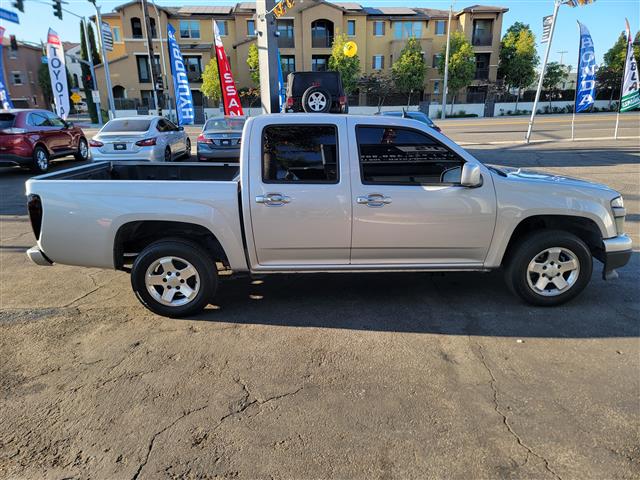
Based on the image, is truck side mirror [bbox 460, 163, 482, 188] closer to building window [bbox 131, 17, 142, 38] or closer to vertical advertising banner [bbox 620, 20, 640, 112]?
vertical advertising banner [bbox 620, 20, 640, 112]

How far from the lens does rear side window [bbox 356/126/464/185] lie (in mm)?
4070

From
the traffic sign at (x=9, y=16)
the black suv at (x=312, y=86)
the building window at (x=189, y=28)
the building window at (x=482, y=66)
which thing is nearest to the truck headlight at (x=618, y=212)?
the black suv at (x=312, y=86)

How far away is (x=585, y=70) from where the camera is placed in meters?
16.8

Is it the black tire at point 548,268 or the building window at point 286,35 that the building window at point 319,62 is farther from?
the black tire at point 548,268

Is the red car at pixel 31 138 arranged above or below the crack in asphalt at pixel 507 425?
above

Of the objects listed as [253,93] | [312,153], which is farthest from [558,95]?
[312,153]

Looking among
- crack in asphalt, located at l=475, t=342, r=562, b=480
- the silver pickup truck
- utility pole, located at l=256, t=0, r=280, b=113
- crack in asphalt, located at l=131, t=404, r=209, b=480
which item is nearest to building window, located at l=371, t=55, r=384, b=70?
utility pole, located at l=256, t=0, r=280, b=113

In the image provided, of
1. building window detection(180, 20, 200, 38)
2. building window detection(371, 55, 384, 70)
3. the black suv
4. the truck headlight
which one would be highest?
building window detection(180, 20, 200, 38)

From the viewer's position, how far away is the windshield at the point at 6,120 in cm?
1220

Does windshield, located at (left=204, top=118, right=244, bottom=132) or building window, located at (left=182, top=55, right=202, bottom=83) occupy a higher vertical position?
building window, located at (left=182, top=55, right=202, bottom=83)

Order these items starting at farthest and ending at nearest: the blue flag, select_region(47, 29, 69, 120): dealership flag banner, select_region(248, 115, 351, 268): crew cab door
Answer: select_region(47, 29, 69, 120): dealership flag banner → the blue flag → select_region(248, 115, 351, 268): crew cab door

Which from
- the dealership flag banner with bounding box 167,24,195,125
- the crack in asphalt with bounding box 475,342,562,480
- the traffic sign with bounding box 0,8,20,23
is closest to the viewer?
the crack in asphalt with bounding box 475,342,562,480

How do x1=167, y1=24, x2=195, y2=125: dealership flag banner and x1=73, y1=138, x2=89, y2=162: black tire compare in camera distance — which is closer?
x1=73, y1=138, x2=89, y2=162: black tire

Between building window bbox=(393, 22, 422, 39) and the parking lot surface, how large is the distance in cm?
5154
